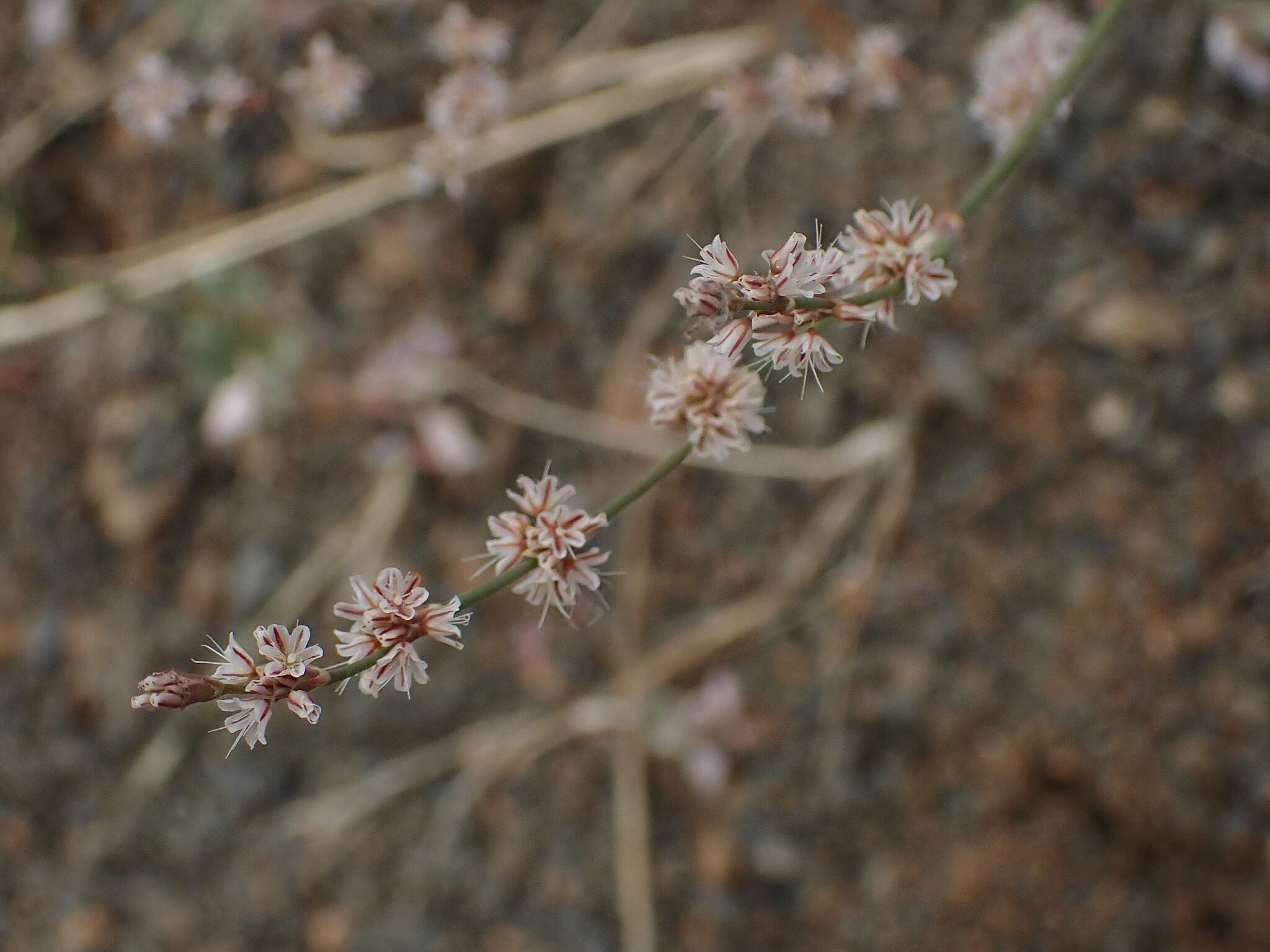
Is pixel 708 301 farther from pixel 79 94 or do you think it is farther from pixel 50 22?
pixel 50 22

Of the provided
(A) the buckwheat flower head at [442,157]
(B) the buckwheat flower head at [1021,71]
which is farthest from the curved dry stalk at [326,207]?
(B) the buckwheat flower head at [1021,71]

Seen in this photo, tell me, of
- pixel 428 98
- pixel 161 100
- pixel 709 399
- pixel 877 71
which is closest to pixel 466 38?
pixel 428 98

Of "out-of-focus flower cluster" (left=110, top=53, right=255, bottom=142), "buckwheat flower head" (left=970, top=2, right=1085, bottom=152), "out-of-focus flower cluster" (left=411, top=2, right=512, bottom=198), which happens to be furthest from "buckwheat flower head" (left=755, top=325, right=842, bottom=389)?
"out-of-focus flower cluster" (left=110, top=53, right=255, bottom=142)

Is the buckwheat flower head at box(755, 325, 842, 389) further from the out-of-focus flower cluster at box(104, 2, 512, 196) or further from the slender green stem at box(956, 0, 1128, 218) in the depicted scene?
the out-of-focus flower cluster at box(104, 2, 512, 196)

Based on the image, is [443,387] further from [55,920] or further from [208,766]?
[55,920]

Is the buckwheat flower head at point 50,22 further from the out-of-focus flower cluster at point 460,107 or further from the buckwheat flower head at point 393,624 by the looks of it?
the buckwheat flower head at point 393,624
